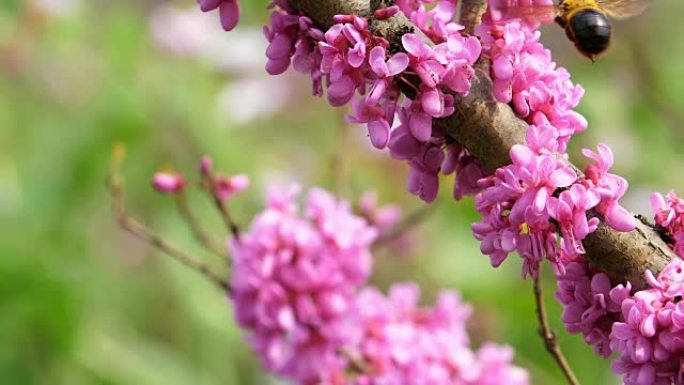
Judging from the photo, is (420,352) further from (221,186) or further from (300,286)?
(221,186)

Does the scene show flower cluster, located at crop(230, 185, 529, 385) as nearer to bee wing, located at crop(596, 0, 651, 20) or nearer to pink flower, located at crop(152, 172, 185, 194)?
pink flower, located at crop(152, 172, 185, 194)

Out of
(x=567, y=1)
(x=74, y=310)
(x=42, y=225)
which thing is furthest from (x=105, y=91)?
(x=567, y=1)

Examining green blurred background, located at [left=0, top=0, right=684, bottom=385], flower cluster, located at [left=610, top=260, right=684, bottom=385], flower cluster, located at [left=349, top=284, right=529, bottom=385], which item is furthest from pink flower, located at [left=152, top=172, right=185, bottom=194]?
flower cluster, located at [left=610, top=260, right=684, bottom=385]

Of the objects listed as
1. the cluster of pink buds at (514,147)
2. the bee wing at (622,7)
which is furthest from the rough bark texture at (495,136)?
the bee wing at (622,7)

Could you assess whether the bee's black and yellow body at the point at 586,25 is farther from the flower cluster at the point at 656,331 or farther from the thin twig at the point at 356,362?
the thin twig at the point at 356,362

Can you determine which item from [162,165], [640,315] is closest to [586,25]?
[640,315]

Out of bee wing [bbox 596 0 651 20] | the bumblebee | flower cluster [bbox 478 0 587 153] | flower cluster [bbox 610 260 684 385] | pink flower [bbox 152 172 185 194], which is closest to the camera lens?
flower cluster [bbox 610 260 684 385]
